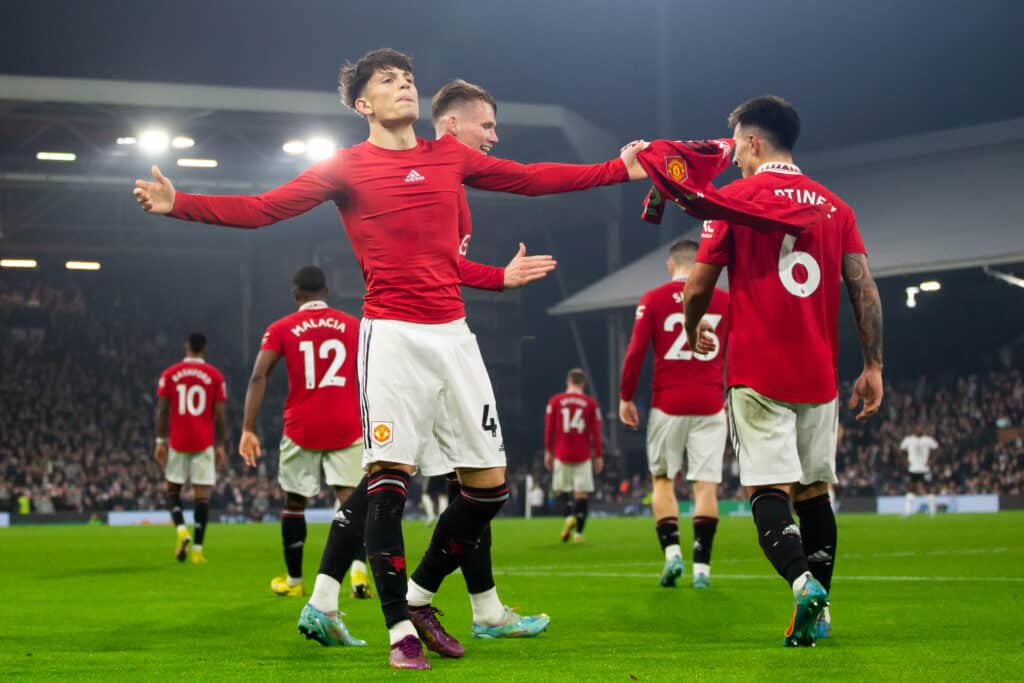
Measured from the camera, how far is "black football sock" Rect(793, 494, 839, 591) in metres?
5.84

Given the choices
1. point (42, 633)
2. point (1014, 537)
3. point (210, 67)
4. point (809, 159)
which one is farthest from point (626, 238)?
point (42, 633)

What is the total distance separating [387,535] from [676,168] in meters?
1.85

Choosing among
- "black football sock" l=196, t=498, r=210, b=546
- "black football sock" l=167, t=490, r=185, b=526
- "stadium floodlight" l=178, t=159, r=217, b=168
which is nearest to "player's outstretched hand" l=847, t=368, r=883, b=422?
"black football sock" l=196, t=498, r=210, b=546

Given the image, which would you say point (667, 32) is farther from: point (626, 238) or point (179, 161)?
point (179, 161)

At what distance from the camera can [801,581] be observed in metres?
5.14

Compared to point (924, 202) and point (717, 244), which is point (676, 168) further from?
point (924, 202)

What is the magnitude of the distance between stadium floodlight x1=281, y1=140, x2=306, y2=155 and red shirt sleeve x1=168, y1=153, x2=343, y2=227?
28718mm

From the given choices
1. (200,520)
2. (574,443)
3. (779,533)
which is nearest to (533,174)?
(779,533)

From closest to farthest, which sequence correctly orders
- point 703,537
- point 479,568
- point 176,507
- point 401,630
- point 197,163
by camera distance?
point 401,630 → point 479,568 → point 703,537 → point 176,507 → point 197,163

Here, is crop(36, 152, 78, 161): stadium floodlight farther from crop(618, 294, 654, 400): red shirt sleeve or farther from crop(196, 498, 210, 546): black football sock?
crop(618, 294, 654, 400): red shirt sleeve

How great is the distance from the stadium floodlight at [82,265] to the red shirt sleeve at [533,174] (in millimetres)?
38577

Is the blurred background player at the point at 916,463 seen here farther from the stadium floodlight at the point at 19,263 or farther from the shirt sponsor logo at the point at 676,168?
Result: the stadium floodlight at the point at 19,263

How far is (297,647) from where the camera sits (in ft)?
19.3

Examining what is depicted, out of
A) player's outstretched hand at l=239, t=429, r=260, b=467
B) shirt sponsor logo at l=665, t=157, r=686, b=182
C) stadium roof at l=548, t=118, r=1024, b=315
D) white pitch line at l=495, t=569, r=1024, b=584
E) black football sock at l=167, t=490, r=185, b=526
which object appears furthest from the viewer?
stadium roof at l=548, t=118, r=1024, b=315
